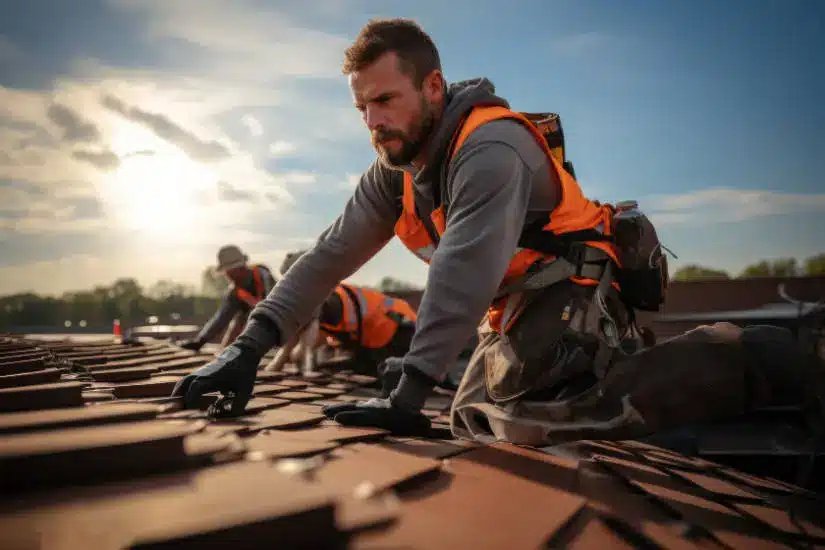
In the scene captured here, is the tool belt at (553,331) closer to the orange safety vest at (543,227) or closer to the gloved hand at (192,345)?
the orange safety vest at (543,227)

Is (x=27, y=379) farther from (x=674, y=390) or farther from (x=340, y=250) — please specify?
(x=674, y=390)

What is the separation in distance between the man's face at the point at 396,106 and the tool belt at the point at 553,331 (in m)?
0.63

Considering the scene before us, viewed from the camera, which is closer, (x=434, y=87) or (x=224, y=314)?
(x=434, y=87)

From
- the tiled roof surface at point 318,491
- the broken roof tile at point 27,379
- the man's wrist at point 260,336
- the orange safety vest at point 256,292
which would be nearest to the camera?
the tiled roof surface at point 318,491

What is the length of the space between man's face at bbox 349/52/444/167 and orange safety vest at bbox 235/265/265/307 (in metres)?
4.95

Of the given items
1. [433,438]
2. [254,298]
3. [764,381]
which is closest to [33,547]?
[433,438]

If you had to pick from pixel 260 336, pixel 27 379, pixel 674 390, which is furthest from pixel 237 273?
pixel 674 390

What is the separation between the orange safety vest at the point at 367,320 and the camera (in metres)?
5.52

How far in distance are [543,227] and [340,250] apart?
919mm

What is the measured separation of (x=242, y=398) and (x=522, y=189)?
1.16 metres

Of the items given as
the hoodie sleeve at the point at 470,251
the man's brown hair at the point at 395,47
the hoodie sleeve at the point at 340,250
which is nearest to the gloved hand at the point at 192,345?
the hoodie sleeve at the point at 340,250

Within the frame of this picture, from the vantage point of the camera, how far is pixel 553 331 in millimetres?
2004

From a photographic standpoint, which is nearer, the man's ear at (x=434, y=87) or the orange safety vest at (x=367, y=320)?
the man's ear at (x=434, y=87)

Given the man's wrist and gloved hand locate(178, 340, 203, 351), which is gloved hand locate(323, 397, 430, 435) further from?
gloved hand locate(178, 340, 203, 351)
